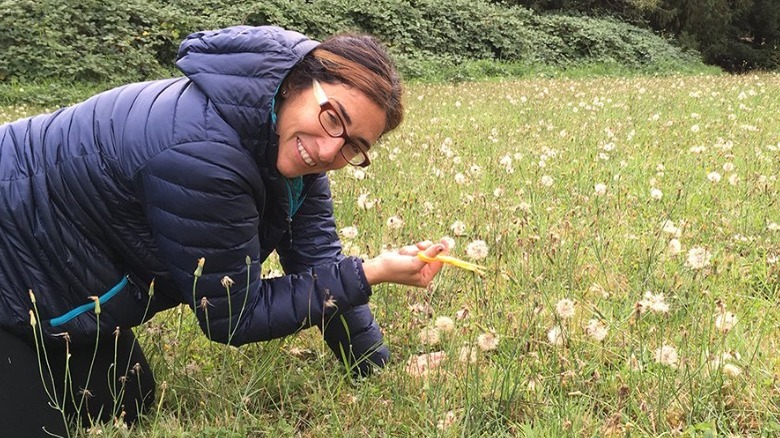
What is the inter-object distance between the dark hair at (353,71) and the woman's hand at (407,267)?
43 centimetres

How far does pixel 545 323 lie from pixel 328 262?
961mm

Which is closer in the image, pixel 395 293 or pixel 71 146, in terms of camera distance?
pixel 71 146

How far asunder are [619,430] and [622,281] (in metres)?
1.26

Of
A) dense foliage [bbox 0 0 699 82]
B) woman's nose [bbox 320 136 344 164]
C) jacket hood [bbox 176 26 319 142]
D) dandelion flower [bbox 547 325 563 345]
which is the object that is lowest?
dense foliage [bbox 0 0 699 82]

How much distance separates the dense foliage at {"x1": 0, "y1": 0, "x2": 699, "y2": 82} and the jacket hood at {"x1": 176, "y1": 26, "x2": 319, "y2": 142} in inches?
458

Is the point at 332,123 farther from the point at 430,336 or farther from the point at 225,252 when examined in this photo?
the point at 430,336

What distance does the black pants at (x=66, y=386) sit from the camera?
2.11 metres

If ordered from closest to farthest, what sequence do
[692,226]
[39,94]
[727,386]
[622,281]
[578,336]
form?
1. [727,386]
2. [578,336]
3. [622,281]
4. [692,226]
5. [39,94]

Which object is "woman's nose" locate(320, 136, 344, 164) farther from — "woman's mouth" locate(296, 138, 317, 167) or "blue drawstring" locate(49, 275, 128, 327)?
"blue drawstring" locate(49, 275, 128, 327)

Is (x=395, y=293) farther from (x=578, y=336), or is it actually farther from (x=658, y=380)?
(x=658, y=380)

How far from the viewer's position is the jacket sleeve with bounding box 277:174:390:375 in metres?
2.61

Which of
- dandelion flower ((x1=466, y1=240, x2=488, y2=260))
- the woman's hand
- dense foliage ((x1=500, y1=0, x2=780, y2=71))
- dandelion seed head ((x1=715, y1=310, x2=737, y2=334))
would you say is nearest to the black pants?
the woman's hand

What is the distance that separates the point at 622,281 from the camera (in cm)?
309

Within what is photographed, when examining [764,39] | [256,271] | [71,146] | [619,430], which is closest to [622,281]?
[619,430]
